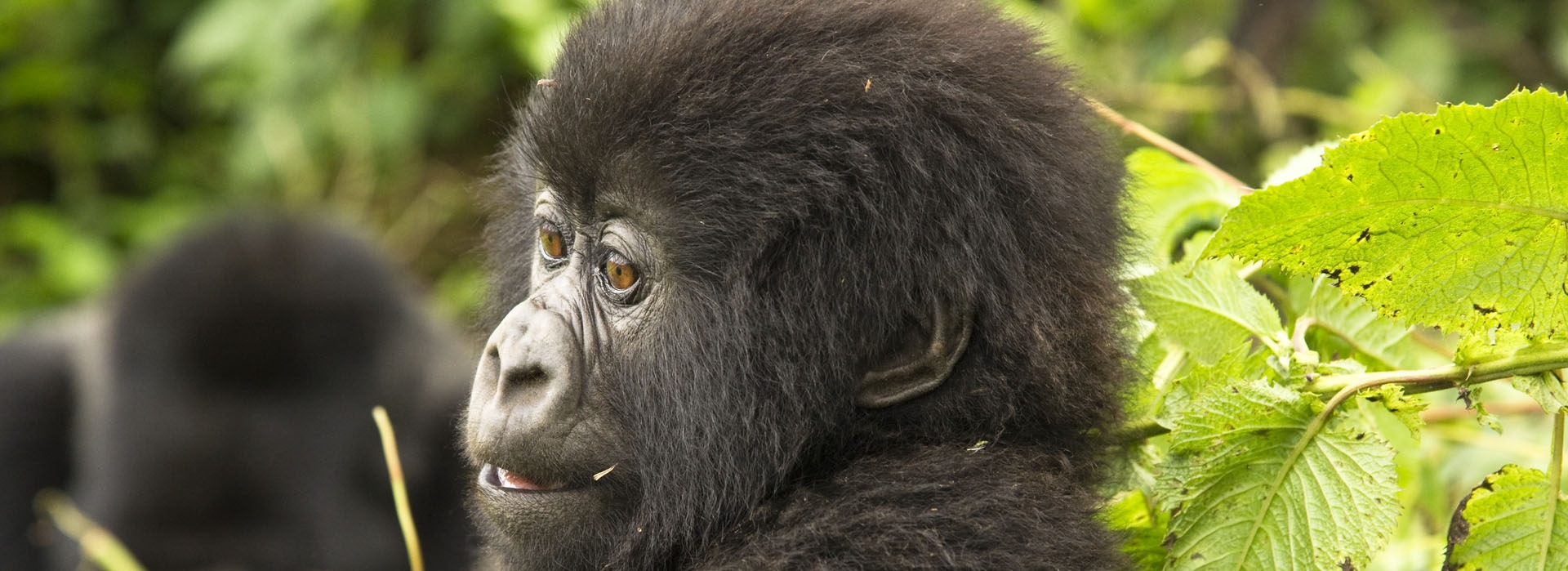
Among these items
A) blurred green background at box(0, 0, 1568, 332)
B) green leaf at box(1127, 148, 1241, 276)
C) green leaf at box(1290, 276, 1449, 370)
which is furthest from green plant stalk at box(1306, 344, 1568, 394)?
blurred green background at box(0, 0, 1568, 332)

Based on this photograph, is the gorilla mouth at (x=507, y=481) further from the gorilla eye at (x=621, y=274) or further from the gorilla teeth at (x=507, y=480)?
the gorilla eye at (x=621, y=274)

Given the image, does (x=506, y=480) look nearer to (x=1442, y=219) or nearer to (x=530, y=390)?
(x=530, y=390)

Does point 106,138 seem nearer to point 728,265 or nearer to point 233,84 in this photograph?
point 233,84

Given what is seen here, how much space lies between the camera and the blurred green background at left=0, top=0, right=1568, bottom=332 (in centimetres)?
380

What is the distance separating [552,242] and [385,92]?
4.51 m

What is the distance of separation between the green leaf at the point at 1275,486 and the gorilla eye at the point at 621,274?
2.03ft

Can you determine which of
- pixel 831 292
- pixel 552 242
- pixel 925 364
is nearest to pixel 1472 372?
pixel 925 364

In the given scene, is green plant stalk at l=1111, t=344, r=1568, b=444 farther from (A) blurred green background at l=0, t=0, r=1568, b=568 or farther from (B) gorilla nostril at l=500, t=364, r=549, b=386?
(A) blurred green background at l=0, t=0, r=1568, b=568

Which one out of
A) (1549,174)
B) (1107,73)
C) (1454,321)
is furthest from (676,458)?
(1107,73)

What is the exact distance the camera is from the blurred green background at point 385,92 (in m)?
3.77

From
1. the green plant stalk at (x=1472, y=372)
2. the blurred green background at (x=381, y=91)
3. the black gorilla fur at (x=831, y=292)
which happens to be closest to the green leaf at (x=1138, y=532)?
the black gorilla fur at (x=831, y=292)

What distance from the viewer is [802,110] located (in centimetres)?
149

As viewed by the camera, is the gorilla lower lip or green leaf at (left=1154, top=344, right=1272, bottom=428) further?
the gorilla lower lip

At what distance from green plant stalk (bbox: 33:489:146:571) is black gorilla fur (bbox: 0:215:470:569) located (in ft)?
0.14
